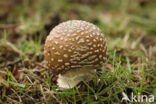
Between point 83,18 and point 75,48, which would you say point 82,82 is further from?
point 83,18

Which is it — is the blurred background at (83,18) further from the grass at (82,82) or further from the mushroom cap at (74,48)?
the mushroom cap at (74,48)

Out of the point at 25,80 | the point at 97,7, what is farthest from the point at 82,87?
the point at 97,7

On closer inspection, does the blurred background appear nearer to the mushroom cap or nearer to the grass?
the grass

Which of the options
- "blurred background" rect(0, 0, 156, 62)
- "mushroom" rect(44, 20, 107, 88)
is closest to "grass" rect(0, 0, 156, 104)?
"blurred background" rect(0, 0, 156, 62)

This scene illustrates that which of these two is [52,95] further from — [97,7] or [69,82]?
[97,7]

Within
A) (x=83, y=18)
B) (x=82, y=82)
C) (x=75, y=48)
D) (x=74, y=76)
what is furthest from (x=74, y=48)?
(x=83, y=18)

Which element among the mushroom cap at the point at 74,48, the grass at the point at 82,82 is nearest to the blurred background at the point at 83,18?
the grass at the point at 82,82

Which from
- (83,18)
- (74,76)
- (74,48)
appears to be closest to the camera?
(74,48)

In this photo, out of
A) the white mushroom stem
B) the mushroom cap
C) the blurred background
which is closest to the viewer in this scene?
the mushroom cap
